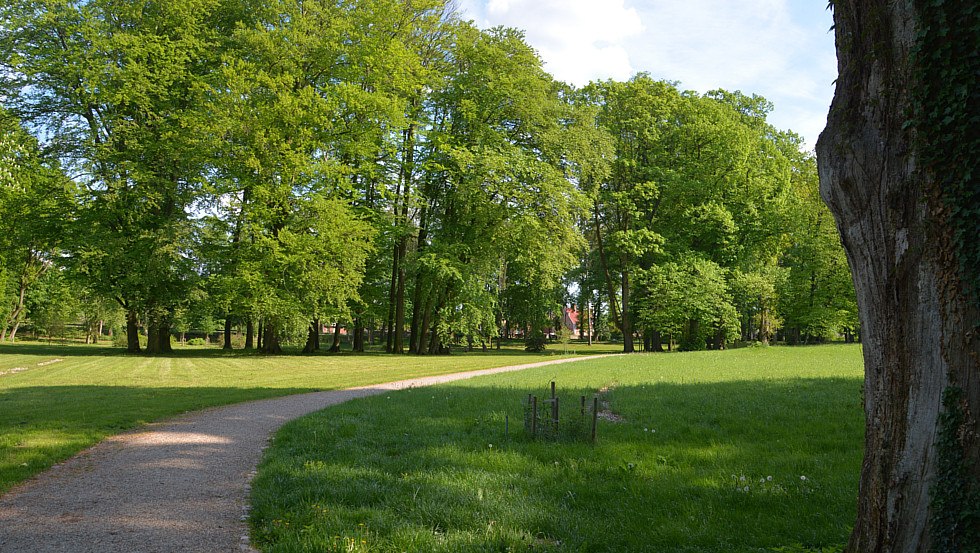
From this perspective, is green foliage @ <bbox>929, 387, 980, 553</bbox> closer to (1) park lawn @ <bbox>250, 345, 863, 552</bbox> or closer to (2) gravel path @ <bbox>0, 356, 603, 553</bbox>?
(1) park lawn @ <bbox>250, 345, 863, 552</bbox>

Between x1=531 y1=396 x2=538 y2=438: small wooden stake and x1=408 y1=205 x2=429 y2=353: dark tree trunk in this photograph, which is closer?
x1=531 y1=396 x2=538 y2=438: small wooden stake

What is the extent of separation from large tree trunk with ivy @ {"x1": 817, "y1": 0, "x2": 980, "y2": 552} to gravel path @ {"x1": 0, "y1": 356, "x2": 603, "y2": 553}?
448 centimetres

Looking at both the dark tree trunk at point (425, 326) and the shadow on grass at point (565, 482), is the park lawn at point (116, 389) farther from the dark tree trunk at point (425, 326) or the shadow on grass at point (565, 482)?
the dark tree trunk at point (425, 326)

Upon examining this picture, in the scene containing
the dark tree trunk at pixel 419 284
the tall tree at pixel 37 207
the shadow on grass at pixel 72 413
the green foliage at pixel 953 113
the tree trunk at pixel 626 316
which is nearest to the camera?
the green foliage at pixel 953 113

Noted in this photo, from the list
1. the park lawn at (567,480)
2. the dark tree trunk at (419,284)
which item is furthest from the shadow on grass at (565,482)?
the dark tree trunk at (419,284)

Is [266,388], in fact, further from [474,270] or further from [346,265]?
[474,270]

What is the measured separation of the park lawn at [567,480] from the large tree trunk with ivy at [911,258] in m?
1.31

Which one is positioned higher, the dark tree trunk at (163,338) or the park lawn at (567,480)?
the dark tree trunk at (163,338)

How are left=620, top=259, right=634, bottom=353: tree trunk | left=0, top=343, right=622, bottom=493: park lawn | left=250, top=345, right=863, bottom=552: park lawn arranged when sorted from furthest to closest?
1. left=620, top=259, right=634, bottom=353: tree trunk
2. left=0, top=343, right=622, bottom=493: park lawn
3. left=250, top=345, right=863, bottom=552: park lawn

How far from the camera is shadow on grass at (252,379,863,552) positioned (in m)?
4.71

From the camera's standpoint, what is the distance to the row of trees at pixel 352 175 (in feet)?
84.4

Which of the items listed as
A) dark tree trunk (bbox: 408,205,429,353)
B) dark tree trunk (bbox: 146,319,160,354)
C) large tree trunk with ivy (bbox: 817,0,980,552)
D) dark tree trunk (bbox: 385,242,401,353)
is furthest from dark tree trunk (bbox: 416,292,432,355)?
large tree trunk with ivy (bbox: 817,0,980,552)

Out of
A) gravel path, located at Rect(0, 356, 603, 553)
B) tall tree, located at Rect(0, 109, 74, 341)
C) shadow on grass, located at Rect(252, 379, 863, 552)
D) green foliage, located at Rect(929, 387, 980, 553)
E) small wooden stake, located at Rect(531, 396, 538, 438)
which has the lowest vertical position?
gravel path, located at Rect(0, 356, 603, 553)

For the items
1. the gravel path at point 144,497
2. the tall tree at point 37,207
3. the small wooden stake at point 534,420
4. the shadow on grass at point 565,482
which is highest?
the tall tree at point 37,207
